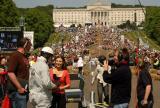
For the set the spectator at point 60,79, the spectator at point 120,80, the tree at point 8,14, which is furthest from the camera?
the tree at point 8,14

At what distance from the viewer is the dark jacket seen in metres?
9.81

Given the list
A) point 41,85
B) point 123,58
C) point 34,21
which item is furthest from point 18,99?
point 34,21

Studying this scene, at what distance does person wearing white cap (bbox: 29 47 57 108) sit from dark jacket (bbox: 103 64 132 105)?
110 centimetres

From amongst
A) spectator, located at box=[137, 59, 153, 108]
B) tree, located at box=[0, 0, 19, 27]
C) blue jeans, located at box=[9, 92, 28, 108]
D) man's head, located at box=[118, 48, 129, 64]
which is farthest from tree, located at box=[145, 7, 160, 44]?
blue jeans, located at box=[9, 92, 28, 108]

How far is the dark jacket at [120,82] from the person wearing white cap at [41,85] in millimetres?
1097

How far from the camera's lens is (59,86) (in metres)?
10.3

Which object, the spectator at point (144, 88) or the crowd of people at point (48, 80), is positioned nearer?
the crowd of people at point (48, 80)

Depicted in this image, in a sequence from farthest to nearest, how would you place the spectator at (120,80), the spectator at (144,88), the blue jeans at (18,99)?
the spectator at (144,88) < the spectator at (120,80) < the blue jeans at (18,99)

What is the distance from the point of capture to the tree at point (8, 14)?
67812 mm

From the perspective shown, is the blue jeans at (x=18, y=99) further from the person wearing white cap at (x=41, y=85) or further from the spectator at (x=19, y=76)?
the person wearing white cap at (x=41, y=85)

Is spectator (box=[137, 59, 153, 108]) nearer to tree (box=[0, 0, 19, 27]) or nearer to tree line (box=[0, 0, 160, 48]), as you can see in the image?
tree line (box=[0, 0, 160, 48])

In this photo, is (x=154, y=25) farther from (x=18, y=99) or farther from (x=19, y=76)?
(x=19, y=76)

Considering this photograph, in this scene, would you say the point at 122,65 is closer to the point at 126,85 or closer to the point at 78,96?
the point at 126,85

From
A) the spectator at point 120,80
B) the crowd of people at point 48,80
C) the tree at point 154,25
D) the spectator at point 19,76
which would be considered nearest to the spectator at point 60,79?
the crowd of people at point 48,80
